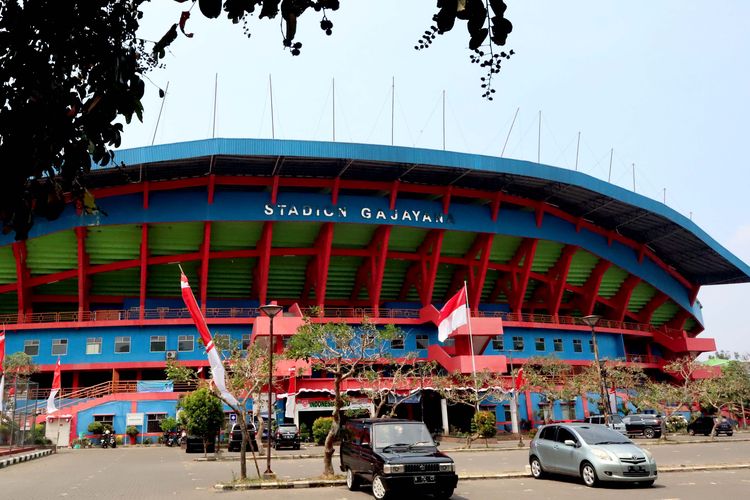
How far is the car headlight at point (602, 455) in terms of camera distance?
51.3 ft

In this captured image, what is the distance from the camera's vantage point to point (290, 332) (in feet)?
145

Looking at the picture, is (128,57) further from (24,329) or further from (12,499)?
(24,329)

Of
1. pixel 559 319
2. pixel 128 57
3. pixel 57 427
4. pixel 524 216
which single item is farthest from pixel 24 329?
pixel 128 57

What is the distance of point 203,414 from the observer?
101ft

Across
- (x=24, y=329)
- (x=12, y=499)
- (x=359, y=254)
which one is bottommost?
(x=12, y=499)

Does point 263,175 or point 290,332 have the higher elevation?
point 263,175

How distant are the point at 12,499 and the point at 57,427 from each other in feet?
95.2

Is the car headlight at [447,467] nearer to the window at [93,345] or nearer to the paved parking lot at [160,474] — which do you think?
the paved parking lot at [160,474]

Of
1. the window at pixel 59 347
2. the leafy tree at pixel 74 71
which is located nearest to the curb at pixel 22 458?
the window at pixel 59 347

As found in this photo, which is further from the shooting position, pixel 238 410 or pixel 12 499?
pixel 238 410

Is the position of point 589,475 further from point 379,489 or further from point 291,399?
point 291,399

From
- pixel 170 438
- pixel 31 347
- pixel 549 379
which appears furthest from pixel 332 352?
pixel 31 347

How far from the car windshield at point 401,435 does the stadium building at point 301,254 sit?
28.2 metres

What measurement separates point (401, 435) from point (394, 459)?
4.91ft
